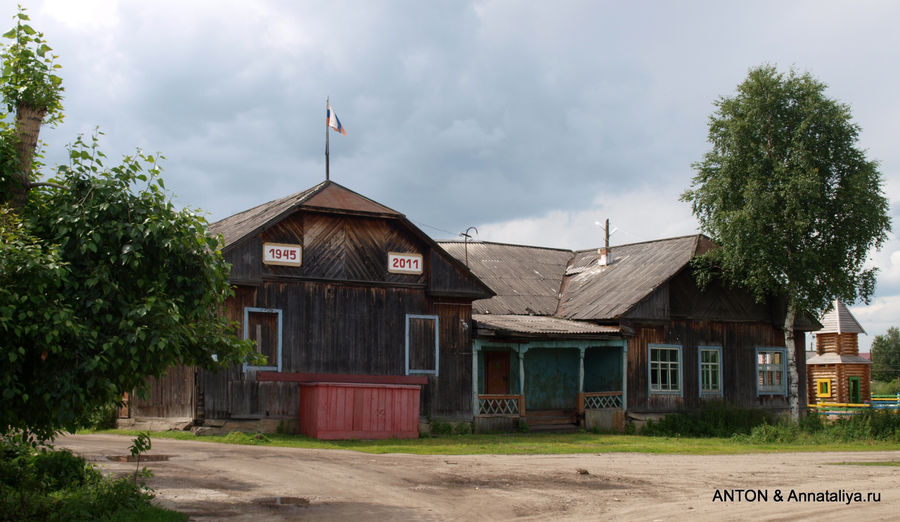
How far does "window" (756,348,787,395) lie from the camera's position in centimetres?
3139

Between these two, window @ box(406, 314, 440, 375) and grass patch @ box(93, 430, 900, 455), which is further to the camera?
window @ box(406, 314, 440, 375)

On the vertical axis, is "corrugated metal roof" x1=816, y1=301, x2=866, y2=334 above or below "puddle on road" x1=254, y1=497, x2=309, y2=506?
above

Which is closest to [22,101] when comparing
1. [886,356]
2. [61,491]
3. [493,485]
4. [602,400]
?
[61,491]

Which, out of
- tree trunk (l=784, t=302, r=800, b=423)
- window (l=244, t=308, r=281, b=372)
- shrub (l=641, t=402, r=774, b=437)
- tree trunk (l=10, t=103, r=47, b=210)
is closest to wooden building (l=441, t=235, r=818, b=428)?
shrub (l=641, t=402, r=774, b=437)

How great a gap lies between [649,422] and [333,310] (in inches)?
433

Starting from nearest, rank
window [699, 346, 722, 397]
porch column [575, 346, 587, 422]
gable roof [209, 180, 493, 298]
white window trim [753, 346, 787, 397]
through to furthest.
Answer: gable roof [209, 180, 493, 298] → porch column [575, 346, 587, 422] → window [699, 346, 722, 397] → white window trim [753, 346, 787, 397]

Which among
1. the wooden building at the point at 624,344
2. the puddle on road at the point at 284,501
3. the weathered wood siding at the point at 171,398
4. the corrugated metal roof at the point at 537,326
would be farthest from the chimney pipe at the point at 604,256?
the puddle on road at the point at 284,501

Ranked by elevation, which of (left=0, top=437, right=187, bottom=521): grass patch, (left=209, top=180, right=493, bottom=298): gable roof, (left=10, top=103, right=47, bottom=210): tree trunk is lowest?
(left=0, top=437, right=187, bottom=521): grass patch

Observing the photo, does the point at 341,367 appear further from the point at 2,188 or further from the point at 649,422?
the point at 2,188

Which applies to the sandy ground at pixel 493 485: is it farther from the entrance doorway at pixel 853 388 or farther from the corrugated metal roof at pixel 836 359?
the entrance doorway at pixel 853 388

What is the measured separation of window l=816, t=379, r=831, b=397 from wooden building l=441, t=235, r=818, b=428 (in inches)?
615

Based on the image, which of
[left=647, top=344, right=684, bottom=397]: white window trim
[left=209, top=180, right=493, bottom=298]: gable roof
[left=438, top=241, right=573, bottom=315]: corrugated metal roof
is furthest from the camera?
[left=438, top=241, right=573, bottom=315]: corrugated metal roof

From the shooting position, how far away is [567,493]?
43.7 ft

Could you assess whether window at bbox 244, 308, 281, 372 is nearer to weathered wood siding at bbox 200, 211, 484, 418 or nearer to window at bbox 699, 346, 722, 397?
weathered wood siding at bbox 200, 211, 484, 418
